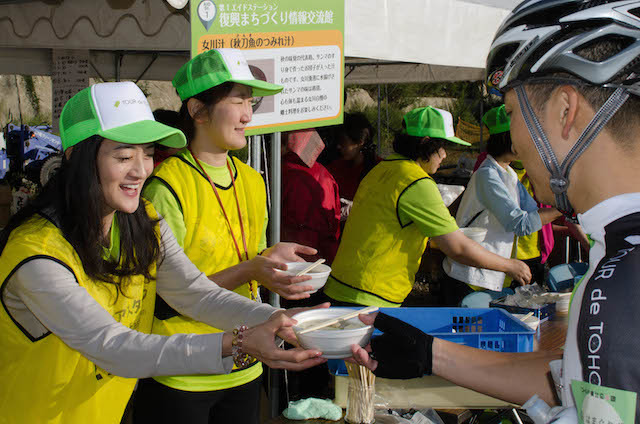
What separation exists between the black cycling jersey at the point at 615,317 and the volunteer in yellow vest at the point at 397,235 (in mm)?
2143

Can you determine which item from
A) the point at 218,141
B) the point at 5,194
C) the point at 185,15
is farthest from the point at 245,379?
the point at 5,194

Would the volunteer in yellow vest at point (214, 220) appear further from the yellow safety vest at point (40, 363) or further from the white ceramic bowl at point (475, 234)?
the white ceramic bowl at point (475, 234)

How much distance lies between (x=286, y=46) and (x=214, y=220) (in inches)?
45.8

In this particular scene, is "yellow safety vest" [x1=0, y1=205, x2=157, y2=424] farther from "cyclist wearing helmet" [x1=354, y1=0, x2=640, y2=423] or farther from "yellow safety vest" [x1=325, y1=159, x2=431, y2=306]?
"yellow safety vest" [x1=325, y1=159, x2=431, y2=306]

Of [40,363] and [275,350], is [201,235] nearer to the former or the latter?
[275,350]

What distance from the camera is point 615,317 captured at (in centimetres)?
97

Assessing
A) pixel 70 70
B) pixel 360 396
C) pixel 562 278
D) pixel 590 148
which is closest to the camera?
pixel 590 148

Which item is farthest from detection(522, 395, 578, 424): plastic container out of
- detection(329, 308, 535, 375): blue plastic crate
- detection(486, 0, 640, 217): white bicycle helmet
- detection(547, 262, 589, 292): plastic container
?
detection(547, 262, 589, 292): plastic container

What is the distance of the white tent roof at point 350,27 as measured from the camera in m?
3.78

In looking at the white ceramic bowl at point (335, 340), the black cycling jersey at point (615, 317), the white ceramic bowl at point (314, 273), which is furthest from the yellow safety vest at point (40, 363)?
the black cycling jersey at point (615, 317)

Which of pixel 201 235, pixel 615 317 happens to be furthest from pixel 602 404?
pixel 201 235

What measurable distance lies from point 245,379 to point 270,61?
1.57 m

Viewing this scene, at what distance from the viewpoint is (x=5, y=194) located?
704cm

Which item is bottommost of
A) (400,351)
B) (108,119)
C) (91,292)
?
(400,351)
